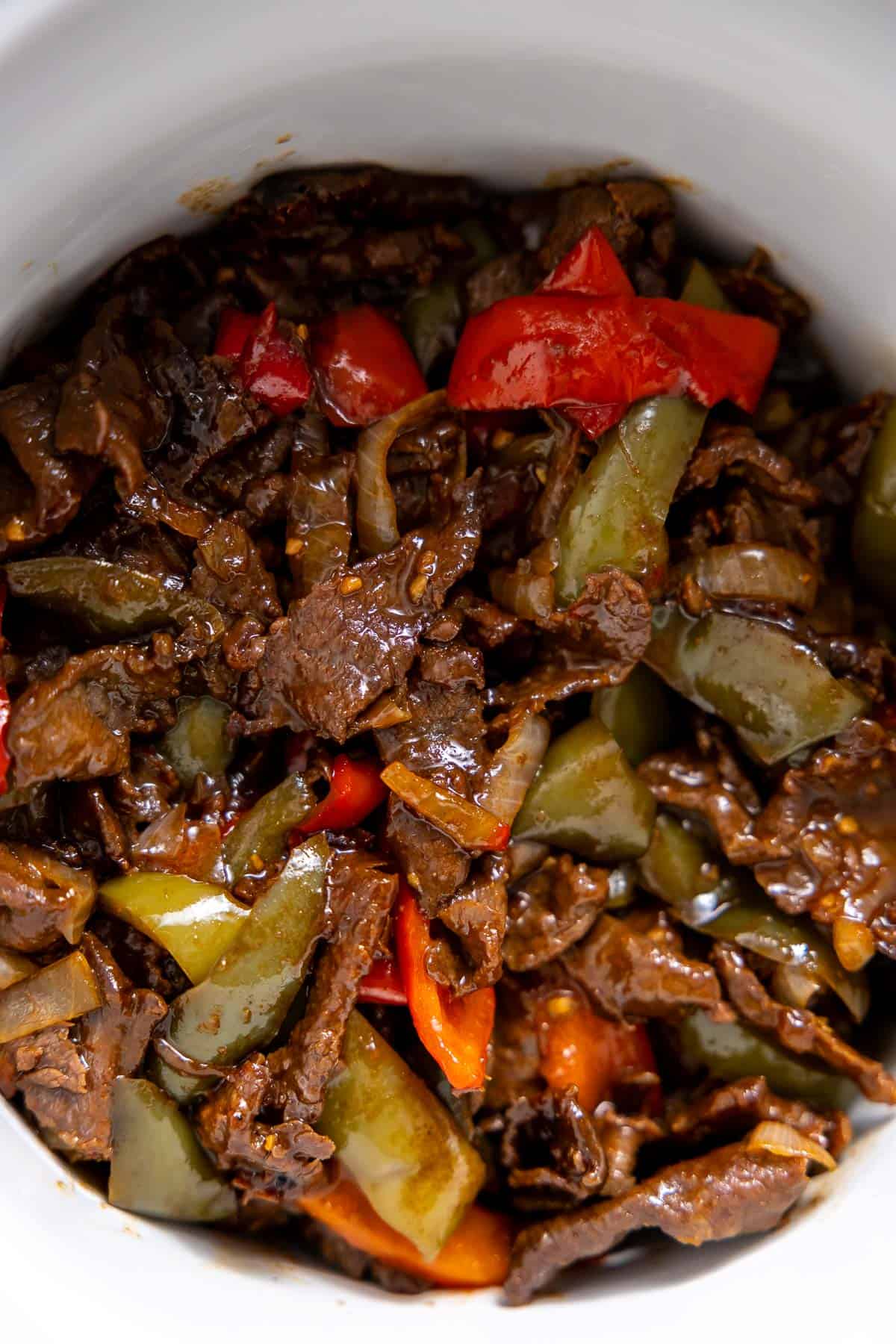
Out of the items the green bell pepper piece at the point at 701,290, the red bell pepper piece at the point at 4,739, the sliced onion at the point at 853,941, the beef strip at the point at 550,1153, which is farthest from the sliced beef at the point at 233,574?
the sliced onion at the point at 853,941

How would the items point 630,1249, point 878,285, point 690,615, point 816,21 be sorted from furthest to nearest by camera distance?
point 630,1249, point 690,615, point 878,285, point 816,21

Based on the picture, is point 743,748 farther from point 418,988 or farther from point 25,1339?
point 25,1339

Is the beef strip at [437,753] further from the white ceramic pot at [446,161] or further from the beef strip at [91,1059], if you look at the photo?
the white ceramic pot at [446,161]

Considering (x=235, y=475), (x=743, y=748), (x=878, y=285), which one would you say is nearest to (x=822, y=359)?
(x=878, y=285)

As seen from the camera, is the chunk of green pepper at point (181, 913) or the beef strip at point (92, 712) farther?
the chunk of green pepper at point (181, 913)

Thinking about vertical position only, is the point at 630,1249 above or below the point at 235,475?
below

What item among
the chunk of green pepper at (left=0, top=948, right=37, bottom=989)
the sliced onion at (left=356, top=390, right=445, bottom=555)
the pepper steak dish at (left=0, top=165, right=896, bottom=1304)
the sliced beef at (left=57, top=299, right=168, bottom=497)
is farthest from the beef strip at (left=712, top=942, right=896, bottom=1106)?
the sliced beef at (left=57, top=299, right=168, bottom=497)

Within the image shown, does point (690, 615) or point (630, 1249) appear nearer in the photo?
point (690, 615)
